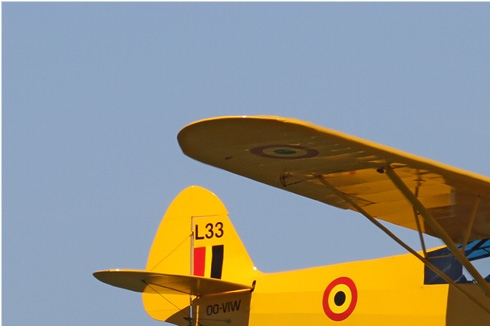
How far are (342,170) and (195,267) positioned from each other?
5.24 meters

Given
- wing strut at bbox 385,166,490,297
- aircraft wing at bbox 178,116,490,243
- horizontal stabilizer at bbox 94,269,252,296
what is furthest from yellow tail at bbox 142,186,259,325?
wing strut at bbox 385,166,490,297

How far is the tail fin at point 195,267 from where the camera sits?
44.8 feet

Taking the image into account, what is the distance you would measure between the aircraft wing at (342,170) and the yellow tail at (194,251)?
122 inches

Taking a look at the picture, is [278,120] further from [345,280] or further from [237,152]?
[345,280]

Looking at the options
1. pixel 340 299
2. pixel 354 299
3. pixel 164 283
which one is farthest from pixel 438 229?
pixel 164 283

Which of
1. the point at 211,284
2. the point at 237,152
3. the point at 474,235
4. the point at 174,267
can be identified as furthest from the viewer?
the point at 174,267

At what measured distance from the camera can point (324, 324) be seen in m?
12.8

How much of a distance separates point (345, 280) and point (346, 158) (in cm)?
317

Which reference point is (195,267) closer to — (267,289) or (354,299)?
(267,289)

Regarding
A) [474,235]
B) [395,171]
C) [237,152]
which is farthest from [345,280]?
[237,152]

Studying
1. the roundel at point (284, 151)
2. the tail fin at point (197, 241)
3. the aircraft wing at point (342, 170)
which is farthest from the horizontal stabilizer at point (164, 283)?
the roundel at point (284, 151)

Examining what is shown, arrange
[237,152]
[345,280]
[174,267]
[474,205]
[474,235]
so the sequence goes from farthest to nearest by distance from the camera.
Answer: [174,267], [345,280], [474,235], [474,205], [237,152]

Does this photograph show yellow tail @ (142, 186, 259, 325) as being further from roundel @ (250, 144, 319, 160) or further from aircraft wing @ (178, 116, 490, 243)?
roundel @ (250, 144, 319, 160)

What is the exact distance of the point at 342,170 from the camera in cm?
1030
